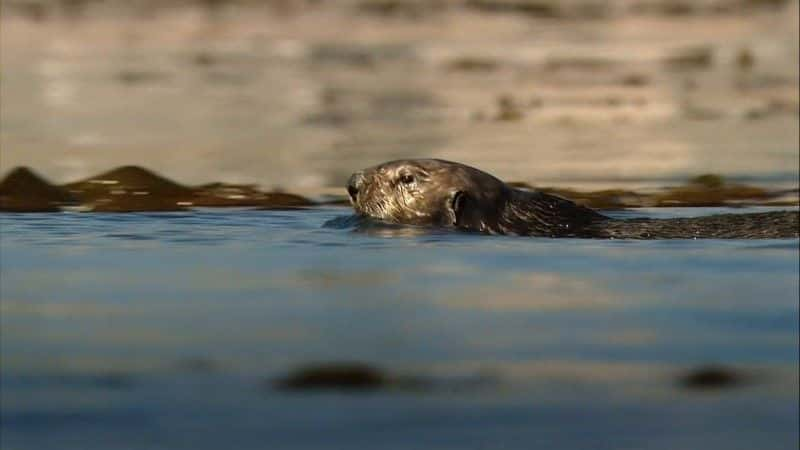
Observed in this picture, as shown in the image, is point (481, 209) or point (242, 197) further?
point (242, 197)

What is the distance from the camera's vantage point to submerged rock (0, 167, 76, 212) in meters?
11.2

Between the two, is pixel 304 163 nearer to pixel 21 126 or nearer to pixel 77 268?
pixel 21 126

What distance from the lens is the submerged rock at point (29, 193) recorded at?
11180 mm

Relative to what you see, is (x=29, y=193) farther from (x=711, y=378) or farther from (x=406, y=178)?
(x=711, y=378)

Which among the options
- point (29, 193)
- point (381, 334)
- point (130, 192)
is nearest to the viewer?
point (381, 334)

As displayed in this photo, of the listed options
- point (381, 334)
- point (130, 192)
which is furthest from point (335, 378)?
point (130, 192)

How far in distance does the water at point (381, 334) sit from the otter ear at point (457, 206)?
36 cm

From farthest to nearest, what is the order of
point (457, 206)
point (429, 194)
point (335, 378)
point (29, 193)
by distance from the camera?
point (29, 193) < point (429, 194) < point (457, 206) < point (335, 378)

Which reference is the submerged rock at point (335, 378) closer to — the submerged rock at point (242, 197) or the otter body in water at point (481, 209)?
the otter body in water at point (481, 209)


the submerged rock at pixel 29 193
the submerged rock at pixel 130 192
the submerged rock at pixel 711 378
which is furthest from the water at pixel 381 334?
the submerged rock at pixel 130 192

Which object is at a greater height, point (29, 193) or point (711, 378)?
point (29, 193)

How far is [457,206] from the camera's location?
8969 mm

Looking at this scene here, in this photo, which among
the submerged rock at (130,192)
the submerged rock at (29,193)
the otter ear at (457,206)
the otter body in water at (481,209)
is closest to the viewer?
the otter body in water at (481,209)

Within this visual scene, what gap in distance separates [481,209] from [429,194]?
0.36 meters
